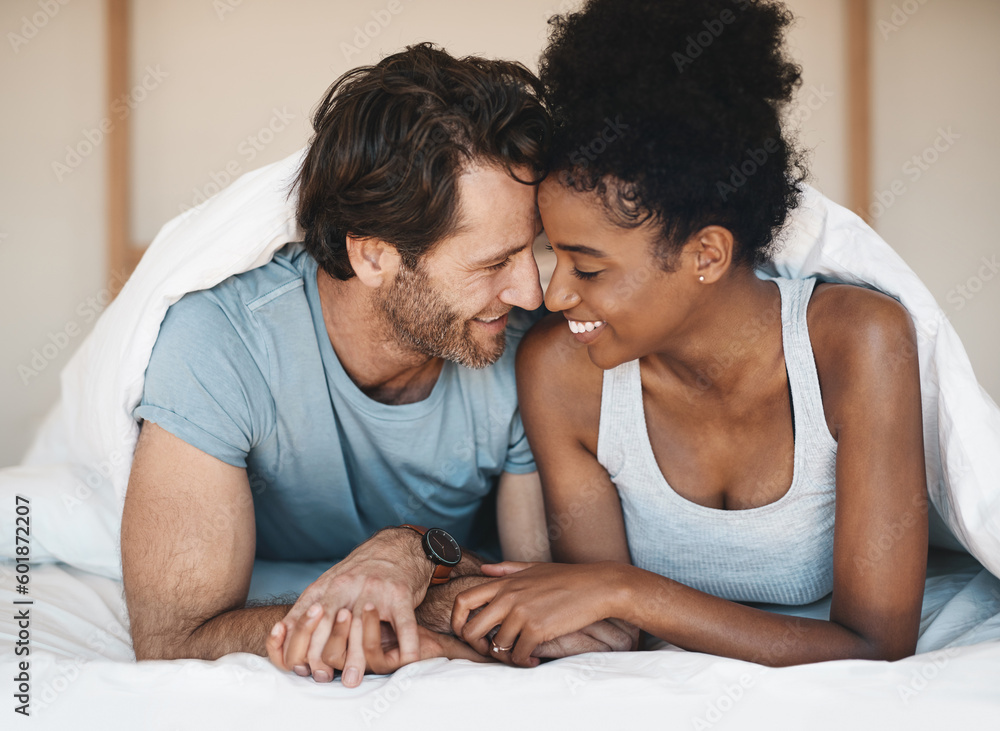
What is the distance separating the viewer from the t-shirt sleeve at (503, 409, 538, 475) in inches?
55.9

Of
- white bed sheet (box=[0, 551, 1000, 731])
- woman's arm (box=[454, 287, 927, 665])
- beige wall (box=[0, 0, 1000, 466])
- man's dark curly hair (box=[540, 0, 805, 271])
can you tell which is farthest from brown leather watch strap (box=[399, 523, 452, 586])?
beige wall (box=[0, 0, 1000, 466])

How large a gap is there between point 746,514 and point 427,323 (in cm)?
54

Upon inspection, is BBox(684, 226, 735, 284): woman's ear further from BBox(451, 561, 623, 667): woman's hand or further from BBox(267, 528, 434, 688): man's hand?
BBox(267, 528, 434, 688): man's hand

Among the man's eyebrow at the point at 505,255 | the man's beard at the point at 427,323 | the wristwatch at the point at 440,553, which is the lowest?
the wristwatch at the point at 440,553

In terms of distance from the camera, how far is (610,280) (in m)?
1.05

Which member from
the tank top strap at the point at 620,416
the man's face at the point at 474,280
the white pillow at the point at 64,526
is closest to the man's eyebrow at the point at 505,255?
the man's face at the point at 474,280

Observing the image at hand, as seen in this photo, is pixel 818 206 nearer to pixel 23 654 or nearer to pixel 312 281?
pixel 312 281

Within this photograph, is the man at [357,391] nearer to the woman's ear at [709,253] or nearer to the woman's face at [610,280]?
the woman's face at [610,280]

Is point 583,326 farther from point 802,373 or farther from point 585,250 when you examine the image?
point 802,373

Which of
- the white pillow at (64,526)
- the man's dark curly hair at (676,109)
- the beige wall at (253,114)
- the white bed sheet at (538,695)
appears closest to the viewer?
the white bed sheet at (538,695)

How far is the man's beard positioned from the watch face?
27cm

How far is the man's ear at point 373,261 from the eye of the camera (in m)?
1.27

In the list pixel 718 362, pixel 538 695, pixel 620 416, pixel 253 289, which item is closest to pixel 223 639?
pixel 538 695

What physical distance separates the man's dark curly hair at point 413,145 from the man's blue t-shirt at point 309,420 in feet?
0.48
